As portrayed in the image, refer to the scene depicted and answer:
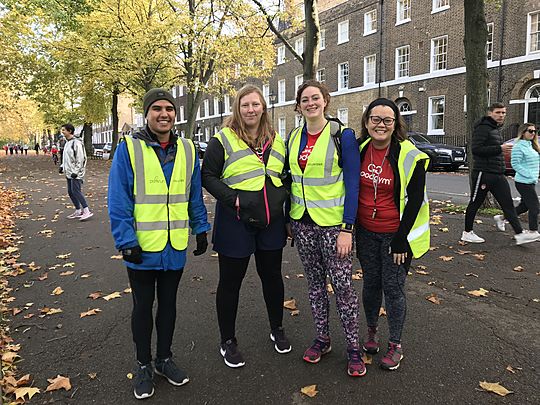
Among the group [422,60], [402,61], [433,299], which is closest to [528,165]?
[433,299]

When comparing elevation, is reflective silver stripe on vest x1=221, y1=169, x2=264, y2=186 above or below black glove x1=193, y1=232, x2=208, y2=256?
above

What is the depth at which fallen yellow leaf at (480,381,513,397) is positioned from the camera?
279 cm

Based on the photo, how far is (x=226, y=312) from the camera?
3264mm

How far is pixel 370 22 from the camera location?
29.1 metres

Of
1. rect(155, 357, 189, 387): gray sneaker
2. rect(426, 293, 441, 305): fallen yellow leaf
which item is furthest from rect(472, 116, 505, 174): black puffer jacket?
rect(155, 357, 189, 387): gray sneaker

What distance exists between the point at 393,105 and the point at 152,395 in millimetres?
2607

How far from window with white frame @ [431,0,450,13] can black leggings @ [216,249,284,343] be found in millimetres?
25626

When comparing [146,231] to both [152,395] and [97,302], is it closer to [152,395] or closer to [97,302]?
[152,395]

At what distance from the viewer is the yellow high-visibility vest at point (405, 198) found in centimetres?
291

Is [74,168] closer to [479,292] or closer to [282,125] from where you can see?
[479,292]

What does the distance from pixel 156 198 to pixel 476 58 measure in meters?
7.63

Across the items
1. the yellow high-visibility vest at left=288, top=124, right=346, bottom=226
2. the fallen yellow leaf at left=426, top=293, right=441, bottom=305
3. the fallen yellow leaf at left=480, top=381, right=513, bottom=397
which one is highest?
the yellow high-visibility vest at left=288, top=124, right=346, bottom=226

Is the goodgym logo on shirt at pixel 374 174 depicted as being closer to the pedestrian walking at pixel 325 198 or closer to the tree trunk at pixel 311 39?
the pedestrian walking at pixel 325 198

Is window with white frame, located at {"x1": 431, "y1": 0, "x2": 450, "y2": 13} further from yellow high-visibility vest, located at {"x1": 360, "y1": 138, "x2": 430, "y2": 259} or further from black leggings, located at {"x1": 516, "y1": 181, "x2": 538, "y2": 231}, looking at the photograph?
yellow high-visibility vest, located at {"x1": 360, "y1": 138, "x2": 430, "y2": 259}
